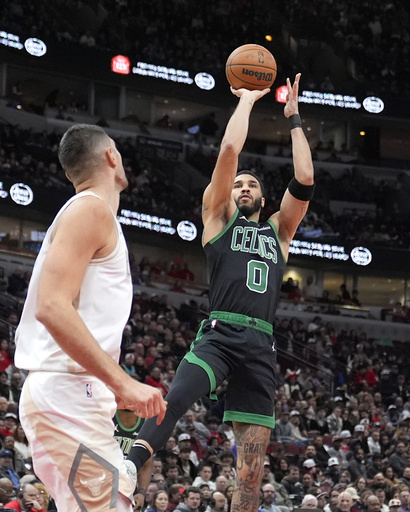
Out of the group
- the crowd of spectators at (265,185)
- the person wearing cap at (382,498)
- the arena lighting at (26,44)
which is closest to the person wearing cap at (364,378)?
the crowd of spectators at (265,185)

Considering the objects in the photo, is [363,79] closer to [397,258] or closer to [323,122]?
[323,122]

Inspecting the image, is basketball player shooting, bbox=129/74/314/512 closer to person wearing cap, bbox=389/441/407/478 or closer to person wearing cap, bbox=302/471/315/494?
person wearing cap, bbox=302/471/315/494

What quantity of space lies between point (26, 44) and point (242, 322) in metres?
27.4

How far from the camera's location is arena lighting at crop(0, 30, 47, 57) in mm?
30812

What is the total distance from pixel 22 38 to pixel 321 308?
1438cm

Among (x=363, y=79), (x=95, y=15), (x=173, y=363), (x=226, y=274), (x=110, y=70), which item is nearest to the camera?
(x=226, y=274)

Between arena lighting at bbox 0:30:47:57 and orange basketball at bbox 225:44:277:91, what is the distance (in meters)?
25.4

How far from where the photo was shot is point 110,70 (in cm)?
3434

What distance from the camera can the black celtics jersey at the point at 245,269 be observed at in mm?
6230

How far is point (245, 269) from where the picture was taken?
6289 mm

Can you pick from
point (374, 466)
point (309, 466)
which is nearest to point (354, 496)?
point (309, 466)

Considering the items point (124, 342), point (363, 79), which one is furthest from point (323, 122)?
point (124, 342)

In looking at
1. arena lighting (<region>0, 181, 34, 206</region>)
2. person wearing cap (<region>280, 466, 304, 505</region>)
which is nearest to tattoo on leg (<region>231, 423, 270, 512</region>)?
person wearing cap (<region>280, 466, 304, 505</region>)

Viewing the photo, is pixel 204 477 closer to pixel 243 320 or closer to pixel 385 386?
pixel 243 320
